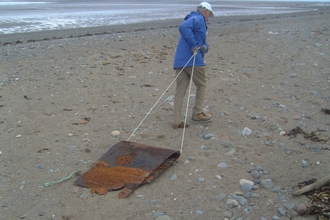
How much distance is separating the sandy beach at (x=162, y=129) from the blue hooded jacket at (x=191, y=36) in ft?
3.71

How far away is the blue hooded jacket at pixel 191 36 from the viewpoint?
18.9ft

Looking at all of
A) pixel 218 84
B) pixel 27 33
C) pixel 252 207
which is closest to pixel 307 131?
pixel 252 207

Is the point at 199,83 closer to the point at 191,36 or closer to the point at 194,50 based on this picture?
the point at 194,50

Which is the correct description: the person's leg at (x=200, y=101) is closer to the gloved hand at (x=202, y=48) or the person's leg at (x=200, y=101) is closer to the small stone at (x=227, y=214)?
the gloved hand at (x=202, y=48)

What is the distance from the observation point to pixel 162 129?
6305 mm

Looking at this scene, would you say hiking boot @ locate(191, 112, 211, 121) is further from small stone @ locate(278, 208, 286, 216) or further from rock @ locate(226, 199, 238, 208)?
small stone @ locate(278, 208, 286, 216)

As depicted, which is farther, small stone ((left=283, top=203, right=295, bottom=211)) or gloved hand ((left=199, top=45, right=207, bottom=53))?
gloved hand ((left=199, top=45, right=207, bottom=53))

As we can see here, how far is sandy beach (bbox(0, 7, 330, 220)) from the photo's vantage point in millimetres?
4148

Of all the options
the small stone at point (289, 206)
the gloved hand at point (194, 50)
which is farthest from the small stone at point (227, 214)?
the gloved hand at point (194, 50)

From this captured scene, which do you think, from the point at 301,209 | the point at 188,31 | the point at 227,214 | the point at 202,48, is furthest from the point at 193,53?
the point at 301,209

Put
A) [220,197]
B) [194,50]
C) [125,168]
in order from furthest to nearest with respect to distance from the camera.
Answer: [194,50]
[125,168]
[220,197]

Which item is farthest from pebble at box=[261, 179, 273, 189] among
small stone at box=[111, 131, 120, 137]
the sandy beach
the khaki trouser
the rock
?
small stone at box=[111, 131, 120, 137]

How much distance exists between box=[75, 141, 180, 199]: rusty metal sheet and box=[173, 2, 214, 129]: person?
4.28ft

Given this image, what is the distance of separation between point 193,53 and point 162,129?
1366 millimetres
